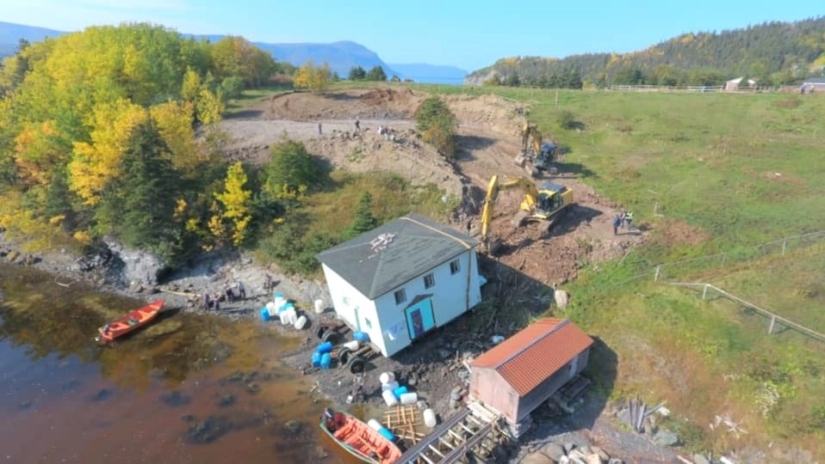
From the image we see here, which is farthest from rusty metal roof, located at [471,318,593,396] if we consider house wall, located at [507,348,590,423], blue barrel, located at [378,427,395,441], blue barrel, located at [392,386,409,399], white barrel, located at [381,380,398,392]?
blue barrel, located at [378,427,395,441]

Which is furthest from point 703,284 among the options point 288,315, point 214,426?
point 214,426

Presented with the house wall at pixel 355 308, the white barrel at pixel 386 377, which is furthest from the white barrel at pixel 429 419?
the house wall at pixel 355 308

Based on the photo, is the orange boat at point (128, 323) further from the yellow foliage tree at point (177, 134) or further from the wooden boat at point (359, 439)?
the wooden boat at point (359, 439)

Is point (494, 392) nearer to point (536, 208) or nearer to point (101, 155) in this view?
point (536, 208)

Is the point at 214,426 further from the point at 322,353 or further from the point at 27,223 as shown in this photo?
the point at 27,223

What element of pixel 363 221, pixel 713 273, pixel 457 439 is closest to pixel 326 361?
pixel 457 439
